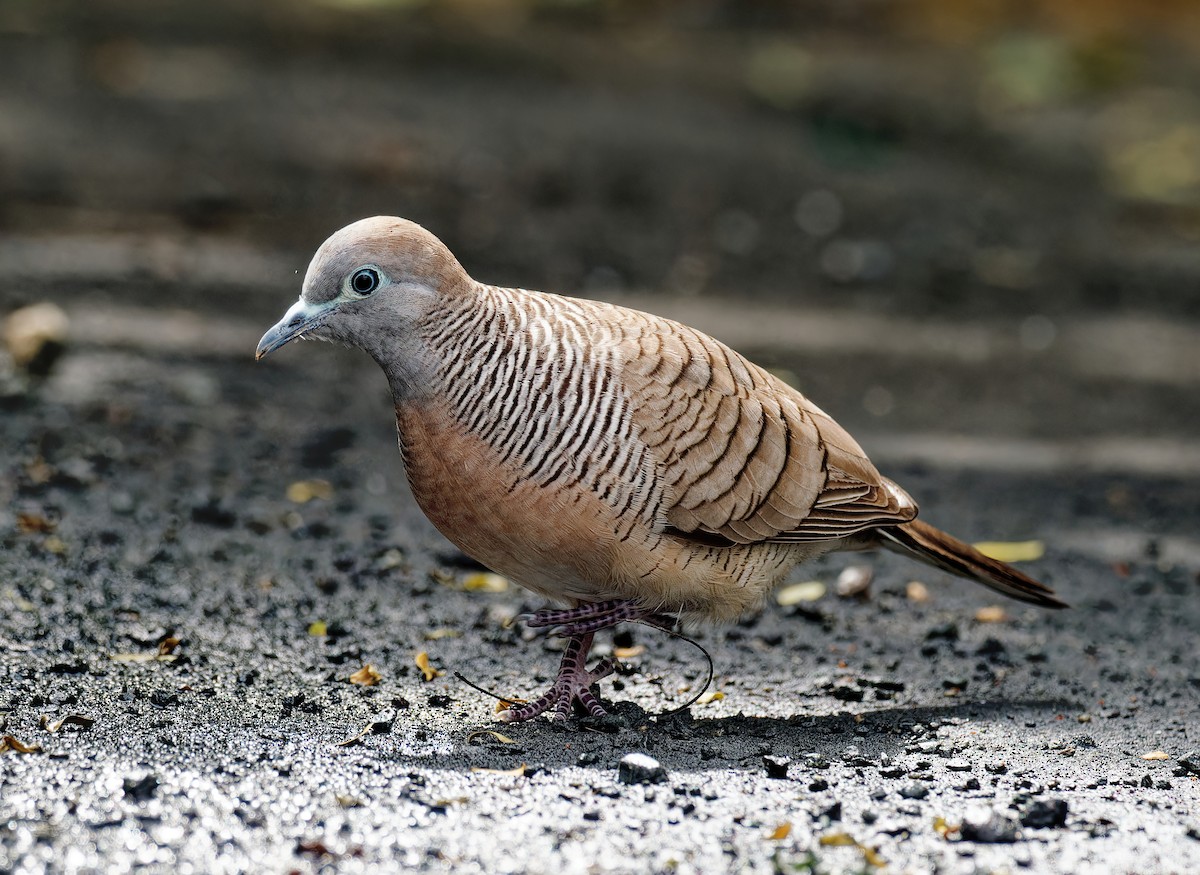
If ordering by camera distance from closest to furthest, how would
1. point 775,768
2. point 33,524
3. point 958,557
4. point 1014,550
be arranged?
point 775,768 < point 958,557 < point 33,524 < point 1014,550

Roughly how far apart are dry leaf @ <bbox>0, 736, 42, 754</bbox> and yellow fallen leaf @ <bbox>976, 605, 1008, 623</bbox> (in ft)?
10.6

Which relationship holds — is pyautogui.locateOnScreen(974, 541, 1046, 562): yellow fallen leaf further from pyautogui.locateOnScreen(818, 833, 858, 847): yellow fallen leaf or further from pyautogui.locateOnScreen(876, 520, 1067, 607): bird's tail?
pyautogui.locateOnScreen(818, 833, 858, 847): yellow fallen leaf

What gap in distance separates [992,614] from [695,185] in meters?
5.03

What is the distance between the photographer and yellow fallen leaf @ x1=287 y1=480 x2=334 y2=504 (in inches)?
225

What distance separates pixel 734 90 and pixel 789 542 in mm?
7712

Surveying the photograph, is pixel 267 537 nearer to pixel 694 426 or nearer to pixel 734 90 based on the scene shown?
pixel 694 426

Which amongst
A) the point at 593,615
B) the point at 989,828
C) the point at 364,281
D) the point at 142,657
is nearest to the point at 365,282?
the point at 364,281

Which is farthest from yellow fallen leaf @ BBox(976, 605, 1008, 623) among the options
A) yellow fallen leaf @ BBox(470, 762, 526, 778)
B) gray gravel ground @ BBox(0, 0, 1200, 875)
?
yellow fallen leaf @ BBox(470, 762, 526, 778)

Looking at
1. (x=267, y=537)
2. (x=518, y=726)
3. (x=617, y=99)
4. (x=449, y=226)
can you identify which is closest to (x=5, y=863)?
(x=518, y=726)

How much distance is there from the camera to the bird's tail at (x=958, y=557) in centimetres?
453

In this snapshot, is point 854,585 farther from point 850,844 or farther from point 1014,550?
point 850,844

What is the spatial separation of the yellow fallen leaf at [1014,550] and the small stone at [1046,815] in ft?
7.50

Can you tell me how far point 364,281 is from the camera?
3.76 m

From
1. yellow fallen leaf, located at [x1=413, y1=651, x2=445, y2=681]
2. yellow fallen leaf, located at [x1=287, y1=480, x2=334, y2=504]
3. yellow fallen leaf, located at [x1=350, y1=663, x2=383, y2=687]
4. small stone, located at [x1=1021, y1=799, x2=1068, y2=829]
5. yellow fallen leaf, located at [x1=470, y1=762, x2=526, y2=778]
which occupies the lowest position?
yellow fallen leaf, located at [x1=287, y1=480, x2=334, y2=504]
